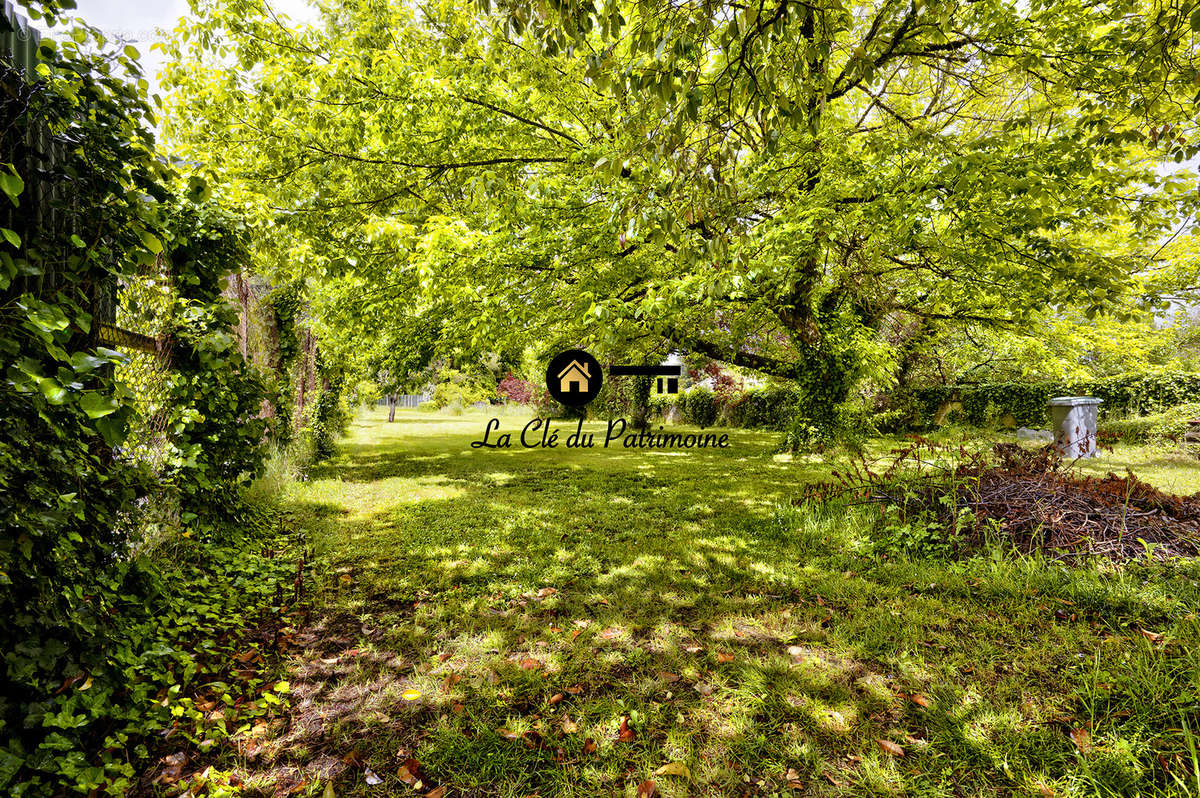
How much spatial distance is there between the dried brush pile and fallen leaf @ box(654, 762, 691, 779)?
3.48 m

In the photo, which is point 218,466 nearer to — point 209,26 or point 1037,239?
point 209,26

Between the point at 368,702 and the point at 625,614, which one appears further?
the point at 625,614

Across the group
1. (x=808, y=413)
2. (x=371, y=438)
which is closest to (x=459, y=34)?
(x=808, y=413)

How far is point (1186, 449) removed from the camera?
9.76m

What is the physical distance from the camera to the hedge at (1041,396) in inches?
495

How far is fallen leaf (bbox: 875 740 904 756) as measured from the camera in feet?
7.13

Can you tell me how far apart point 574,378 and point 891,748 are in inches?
516

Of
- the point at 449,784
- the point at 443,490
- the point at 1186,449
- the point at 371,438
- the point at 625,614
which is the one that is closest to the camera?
the point at 449,784

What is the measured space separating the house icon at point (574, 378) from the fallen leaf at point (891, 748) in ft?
39.6

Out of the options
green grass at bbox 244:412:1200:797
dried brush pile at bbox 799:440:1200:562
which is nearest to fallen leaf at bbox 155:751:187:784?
green grass at bbox 244:412:1200:797

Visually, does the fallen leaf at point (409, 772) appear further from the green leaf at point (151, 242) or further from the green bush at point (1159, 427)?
the green bush at point (1159, 427)

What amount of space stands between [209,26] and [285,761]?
8.05 metres

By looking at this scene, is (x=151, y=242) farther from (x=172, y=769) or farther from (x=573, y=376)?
(x=573, y=376)

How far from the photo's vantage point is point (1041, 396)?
1418 cm
